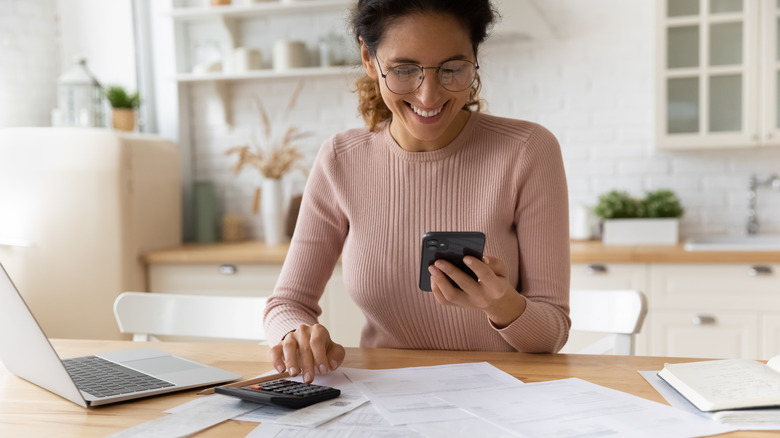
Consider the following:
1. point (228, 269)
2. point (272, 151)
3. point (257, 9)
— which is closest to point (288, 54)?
point (257, 9)

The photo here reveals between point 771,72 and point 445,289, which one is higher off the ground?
point 771,72

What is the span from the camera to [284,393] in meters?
1.05

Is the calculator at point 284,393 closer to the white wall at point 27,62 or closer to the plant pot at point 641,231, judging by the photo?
the plant pot at point 641,231

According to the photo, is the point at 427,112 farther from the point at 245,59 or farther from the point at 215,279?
the point at 245,59

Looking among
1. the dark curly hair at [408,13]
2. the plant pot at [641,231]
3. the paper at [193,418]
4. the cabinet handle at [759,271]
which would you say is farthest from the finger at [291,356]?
the plant pot at [641,231]

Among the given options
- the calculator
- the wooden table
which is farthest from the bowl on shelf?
the calculator

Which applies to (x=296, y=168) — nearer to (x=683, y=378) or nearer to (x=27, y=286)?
(x=27, y=286)

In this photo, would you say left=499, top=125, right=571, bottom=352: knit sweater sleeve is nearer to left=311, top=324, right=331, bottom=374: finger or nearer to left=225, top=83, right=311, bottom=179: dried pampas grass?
left=311, top=324, right=331, bottom=374: finger

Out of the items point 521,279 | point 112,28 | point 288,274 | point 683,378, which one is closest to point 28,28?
point 112,28

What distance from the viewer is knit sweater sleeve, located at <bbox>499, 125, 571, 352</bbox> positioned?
135 cm

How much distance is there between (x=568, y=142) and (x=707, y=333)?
1045 mm

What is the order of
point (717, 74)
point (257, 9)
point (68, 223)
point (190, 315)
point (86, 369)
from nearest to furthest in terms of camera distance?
point (86, 369)
point (190, 315)
point (717, 74)
point (68, 223)
point (257, 9)

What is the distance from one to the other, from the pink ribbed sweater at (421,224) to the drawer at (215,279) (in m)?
1.48

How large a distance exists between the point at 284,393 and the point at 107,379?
336 mm
